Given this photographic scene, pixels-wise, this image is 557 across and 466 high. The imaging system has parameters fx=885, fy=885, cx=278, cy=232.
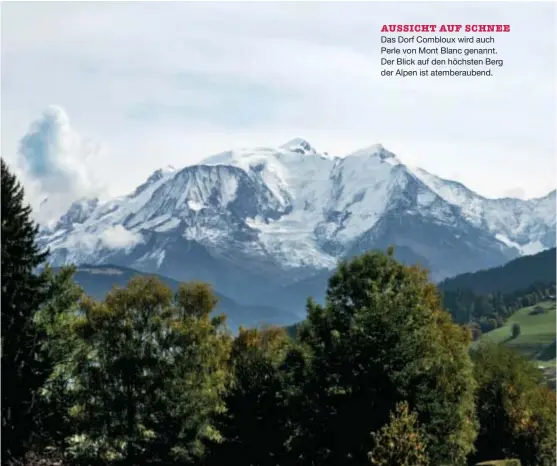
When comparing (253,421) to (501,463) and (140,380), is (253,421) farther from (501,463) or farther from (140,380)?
(501,463)

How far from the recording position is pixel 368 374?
50.4 meters

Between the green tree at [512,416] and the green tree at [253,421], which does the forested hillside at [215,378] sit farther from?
the green tree at [512,416]

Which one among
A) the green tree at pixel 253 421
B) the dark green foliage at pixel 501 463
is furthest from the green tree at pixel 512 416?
the green tree at pixel 253 421

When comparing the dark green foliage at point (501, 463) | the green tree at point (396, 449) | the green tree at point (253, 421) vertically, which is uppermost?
the green tree at point (253, 421)

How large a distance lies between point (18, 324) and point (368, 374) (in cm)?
1964

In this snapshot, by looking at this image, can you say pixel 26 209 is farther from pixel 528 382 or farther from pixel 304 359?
pixel 528 382

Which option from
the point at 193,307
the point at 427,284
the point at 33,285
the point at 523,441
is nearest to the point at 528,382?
the point at 523,441

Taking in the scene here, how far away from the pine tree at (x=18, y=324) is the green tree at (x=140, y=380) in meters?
7.35

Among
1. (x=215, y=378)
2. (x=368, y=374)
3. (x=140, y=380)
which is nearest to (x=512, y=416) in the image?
(x=215, y=378)

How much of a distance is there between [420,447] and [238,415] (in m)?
14.2

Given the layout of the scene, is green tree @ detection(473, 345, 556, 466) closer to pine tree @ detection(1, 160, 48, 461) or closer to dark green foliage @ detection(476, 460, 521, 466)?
dark green foliage @ detection(476, 460, 521, 466)

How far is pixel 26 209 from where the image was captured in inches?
1959

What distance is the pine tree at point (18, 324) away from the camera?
1829 inches

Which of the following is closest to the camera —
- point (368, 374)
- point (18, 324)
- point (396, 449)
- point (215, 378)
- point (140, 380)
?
point (396, 449)
